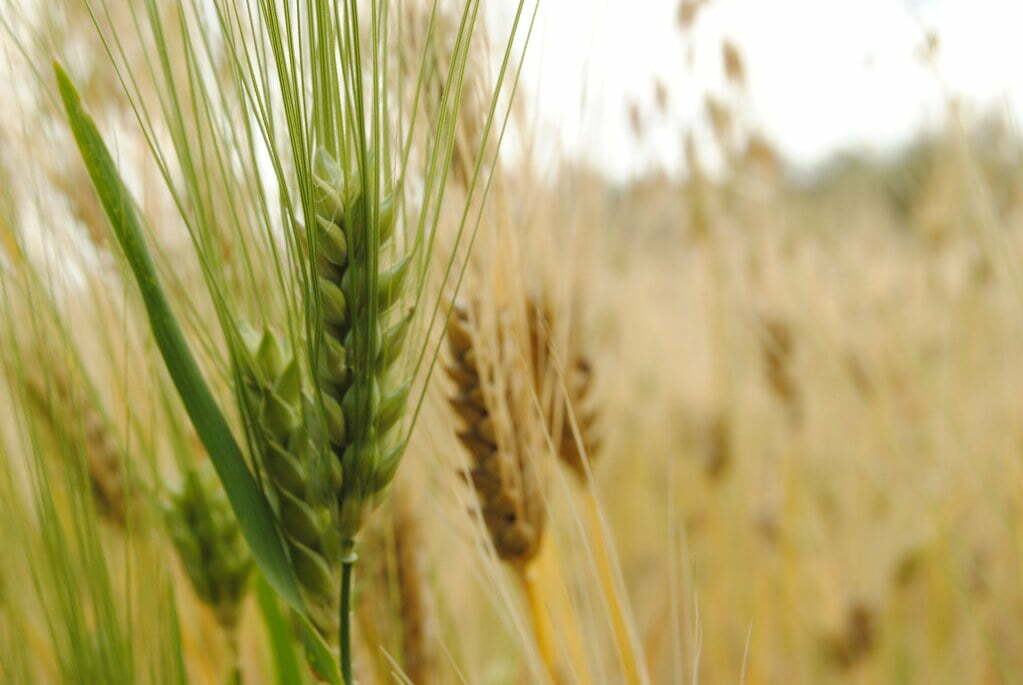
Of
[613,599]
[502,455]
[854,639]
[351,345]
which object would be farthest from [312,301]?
[854,639]

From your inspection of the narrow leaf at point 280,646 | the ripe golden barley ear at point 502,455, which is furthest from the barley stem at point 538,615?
the narrow leaf at point 280,646

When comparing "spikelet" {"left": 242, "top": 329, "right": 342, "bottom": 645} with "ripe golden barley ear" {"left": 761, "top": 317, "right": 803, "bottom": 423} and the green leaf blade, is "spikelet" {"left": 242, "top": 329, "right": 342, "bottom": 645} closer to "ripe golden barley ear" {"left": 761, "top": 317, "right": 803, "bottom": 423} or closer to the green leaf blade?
the green leaf blade

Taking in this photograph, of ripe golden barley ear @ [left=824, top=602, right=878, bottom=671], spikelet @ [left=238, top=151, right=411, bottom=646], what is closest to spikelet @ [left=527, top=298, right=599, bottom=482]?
spikelet @ [left=238, top=151, right=411, bottom=646]

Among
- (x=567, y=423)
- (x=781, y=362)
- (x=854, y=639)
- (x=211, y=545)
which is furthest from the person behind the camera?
(x=781, y=362)

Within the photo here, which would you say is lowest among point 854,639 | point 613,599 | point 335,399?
point 854,639

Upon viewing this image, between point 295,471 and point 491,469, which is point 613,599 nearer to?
point 491,469

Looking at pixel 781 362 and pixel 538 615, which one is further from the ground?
pixel 781 362

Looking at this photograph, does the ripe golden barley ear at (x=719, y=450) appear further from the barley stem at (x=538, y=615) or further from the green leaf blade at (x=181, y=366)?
the green leaf blade at (x=181, y=366)

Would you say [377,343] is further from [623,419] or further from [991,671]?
[623,419]

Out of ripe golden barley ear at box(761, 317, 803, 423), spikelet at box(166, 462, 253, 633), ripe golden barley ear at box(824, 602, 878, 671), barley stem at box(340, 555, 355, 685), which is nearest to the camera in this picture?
barley stem at box(340, 555, 355, 685)
